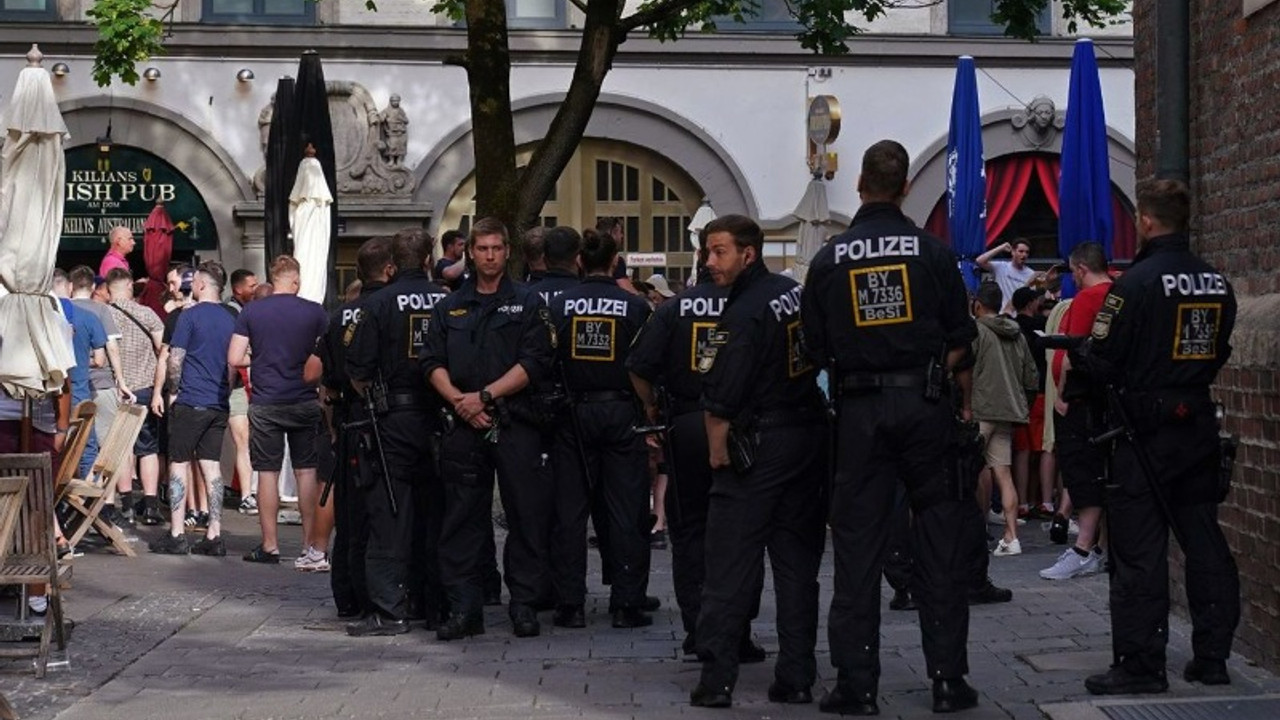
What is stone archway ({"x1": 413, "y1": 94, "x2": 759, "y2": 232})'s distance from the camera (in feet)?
90.8

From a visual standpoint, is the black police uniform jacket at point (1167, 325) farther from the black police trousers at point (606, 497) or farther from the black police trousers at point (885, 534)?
the black police trousers at point (606, 497)

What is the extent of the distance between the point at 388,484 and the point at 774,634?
6.93 feet

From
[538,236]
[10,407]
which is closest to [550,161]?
[538,236]

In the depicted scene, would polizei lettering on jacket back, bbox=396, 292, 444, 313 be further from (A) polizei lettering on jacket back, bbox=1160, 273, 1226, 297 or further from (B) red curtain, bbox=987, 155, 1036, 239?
(B) red curtain, bbox=987, 155, 1036, 239

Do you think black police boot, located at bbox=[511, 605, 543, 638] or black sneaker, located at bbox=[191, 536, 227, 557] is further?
black sneaker, located at bbox=[191, 536, 227, 557]

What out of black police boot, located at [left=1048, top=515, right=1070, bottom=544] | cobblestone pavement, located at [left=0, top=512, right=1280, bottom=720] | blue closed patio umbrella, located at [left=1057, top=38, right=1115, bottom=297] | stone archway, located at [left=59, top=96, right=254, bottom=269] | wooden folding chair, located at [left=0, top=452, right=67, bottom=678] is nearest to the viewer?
cobblestone pavement, located at [left=0, top=512, right=1280, bottom=720]

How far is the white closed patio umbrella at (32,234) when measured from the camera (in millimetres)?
11484

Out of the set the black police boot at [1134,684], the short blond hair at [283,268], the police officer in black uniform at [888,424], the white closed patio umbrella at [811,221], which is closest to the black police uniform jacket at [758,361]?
the police officer in black uniform at [888,424]

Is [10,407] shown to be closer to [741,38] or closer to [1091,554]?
[1091,554]

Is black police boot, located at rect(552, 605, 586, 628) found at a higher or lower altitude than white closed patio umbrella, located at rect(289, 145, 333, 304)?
lower

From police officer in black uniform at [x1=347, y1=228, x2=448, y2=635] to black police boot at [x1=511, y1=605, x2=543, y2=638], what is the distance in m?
0.63

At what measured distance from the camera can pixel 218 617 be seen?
40.2ft

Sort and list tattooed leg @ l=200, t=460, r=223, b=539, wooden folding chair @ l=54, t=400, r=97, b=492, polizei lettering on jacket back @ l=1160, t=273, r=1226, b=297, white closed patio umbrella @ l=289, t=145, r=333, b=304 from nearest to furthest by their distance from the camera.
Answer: polizei lettering on jacket back @ l=1160, t=273, r=1226, b=297 < wooden folding chair @ l=54, t=400, r=97, b=492 < tattooed leg @ l=200, t=460, r=223, b=539 < white closed patio umbrella @ l=289, t=145, r=333, b=304

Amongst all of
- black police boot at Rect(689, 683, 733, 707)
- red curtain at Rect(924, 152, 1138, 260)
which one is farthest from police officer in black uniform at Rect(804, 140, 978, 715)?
red curtain at Rect(924, 152, 1138, 260)
